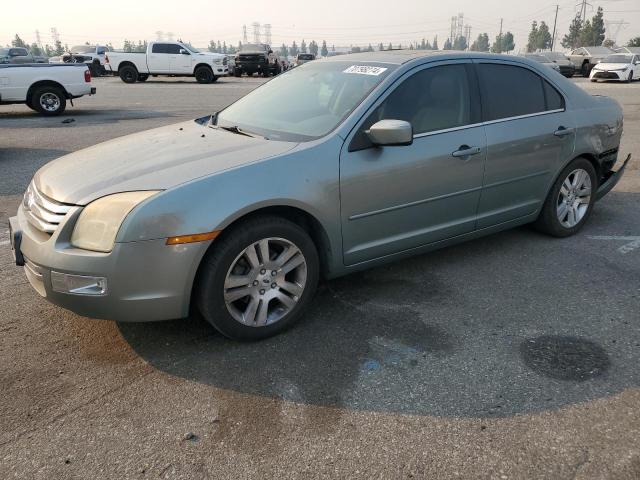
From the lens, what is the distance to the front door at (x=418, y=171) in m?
3.49

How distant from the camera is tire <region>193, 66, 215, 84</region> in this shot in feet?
85.2

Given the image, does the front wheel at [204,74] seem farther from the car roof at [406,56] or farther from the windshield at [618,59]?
the car roof at [406,56]

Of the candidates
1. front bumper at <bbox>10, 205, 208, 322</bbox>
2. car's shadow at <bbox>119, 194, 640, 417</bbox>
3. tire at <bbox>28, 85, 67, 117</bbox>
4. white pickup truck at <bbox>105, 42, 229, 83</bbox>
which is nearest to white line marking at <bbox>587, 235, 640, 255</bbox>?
car's shadow at <bbox>119, 194, 640, 417</bbox>

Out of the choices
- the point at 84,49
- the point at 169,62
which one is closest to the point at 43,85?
the point at 169,62

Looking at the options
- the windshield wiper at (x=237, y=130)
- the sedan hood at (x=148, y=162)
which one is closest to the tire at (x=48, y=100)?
the sedan hood at (x=148, y=162)

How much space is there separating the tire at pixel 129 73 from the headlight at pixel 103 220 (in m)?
25.7

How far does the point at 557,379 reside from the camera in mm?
2916

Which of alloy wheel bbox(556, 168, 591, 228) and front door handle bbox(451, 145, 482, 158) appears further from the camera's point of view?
alloy wheel bbox(556, 168, 591, 228)

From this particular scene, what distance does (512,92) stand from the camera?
439 centimetres

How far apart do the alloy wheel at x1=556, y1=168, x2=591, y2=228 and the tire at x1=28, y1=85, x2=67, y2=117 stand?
12.5 m

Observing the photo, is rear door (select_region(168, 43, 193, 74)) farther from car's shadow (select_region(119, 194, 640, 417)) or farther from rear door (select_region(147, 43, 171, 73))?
car's shadow (select_region(119, 194, 640, 417))

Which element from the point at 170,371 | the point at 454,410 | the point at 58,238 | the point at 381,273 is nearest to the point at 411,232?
the point at 381,273

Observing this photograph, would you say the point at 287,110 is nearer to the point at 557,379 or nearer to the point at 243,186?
the point at 243,186

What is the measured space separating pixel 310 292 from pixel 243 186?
0.83 meters
